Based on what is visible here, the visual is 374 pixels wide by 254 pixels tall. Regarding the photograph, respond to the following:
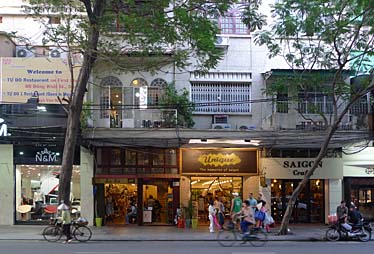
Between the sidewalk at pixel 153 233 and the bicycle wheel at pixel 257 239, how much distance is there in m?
1.70

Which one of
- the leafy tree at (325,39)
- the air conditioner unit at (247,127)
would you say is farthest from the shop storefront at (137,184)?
the leafy tree at (325,39)

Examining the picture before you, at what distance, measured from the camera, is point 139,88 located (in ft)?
88.7

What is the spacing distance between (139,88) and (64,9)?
731 centimetres

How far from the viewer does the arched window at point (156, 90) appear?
27073 mm

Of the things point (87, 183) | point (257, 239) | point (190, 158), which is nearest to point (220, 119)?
point (190, 158)

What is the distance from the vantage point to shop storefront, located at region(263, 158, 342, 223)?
27609 mm

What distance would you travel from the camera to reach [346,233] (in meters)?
20.7

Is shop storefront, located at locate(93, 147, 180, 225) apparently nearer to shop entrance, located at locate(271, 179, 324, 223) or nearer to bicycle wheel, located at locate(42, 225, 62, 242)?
shop entrance, located at locate(271, 179, 324, 223)

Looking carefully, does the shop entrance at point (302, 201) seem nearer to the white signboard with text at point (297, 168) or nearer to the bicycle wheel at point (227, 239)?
the white signboard with text at point (297, 168)

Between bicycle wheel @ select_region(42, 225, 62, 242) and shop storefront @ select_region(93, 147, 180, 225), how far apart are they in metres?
6.34

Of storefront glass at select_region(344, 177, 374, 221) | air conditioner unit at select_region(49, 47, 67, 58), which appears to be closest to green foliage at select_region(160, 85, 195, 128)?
Result: air conditioner unit at select_region(49, 47, 67, 58)

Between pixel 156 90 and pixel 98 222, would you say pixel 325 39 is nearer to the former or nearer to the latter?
pixel 156 90

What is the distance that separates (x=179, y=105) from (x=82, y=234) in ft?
27.8

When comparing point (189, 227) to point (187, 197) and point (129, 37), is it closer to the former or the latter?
point (187, 197)
